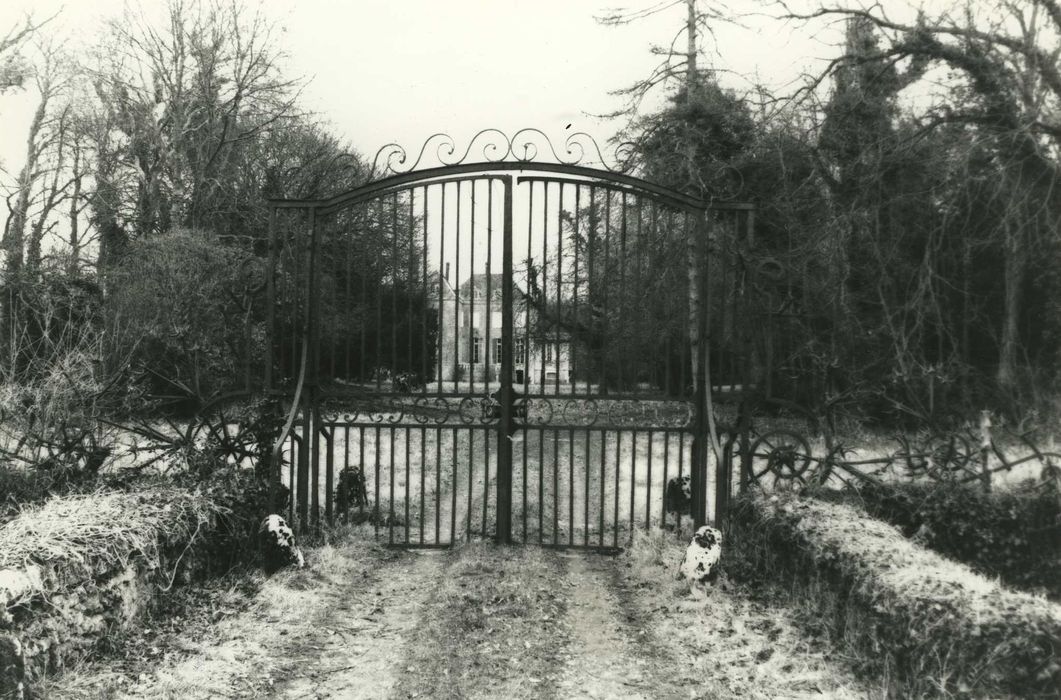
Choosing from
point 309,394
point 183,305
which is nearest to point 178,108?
point 183,305

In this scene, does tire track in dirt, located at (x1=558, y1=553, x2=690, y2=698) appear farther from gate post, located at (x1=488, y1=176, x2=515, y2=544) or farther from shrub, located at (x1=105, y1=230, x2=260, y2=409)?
shrub, located at (x1=105, y1=230, x2=260, y2=409)

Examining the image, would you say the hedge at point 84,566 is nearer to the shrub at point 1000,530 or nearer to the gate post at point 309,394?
the gate post at point 309,394

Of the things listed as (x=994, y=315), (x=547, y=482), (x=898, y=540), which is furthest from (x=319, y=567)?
(x=994, y=315)

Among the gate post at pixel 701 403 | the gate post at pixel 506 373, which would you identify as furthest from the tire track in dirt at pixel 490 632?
the gate post at pixel 701 403

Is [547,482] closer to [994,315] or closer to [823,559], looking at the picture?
[823,559]

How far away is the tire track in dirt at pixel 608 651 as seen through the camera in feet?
12.4

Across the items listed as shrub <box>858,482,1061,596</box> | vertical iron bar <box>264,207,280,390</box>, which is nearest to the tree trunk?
shrub <box>858,482,1061,596</box>

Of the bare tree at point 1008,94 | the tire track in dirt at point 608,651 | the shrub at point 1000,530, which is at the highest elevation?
the bare tree at point 1008,94

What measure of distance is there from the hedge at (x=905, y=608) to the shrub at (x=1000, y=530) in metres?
0.83

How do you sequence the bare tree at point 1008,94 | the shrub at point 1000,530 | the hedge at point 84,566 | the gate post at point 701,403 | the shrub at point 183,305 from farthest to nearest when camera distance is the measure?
1. the shrub at point 183,305
2. the bare tree at point 1008,94
3. the gate post at point 701,403
4. the shrub at point 1000,530
5. the hedge at point 84,566

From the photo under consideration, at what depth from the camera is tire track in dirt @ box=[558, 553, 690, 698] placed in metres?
3.78

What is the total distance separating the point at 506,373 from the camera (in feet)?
20.0

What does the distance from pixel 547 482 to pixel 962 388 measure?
25.2 ft

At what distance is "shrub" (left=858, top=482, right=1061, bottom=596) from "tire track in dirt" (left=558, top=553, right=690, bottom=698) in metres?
2.31
